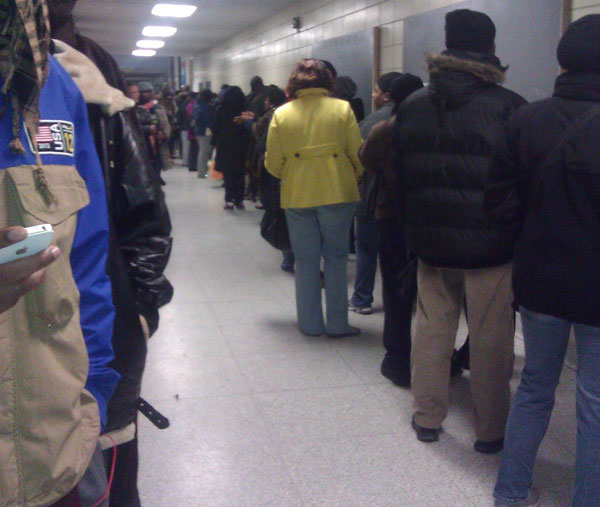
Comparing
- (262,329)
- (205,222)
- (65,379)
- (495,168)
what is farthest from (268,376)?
(205,222)

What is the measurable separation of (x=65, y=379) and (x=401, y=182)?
6.94 feet

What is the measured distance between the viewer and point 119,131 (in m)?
1.53

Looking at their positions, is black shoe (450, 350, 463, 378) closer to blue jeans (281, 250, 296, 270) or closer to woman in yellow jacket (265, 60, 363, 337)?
woman in yellow jacket (265, 60, 363, 337)

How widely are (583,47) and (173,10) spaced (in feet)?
32.2

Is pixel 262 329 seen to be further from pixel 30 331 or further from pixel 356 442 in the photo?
pixel 30 331

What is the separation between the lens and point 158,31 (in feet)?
46.5

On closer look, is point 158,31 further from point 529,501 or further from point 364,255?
point 529,501

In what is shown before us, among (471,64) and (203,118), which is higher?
(471,64)

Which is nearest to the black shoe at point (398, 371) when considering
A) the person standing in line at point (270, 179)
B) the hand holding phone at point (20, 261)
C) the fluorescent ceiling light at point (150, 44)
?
the person standing in line at point (270, 179)

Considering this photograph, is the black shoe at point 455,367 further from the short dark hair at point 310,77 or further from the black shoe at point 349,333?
the short dark hair at point 310,77

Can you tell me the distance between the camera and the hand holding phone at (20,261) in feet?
2.62

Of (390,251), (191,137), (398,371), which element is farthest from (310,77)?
(191,137)

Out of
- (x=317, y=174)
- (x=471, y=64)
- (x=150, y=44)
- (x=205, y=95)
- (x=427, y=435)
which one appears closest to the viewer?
(x=471, y=64)

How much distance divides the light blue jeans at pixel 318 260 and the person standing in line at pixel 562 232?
1.82 m
